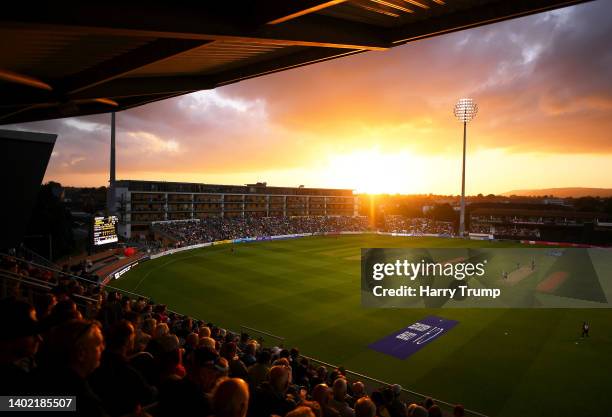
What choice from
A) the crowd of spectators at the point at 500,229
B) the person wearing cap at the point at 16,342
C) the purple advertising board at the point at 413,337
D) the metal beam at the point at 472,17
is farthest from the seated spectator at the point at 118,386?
the crowd of spectators at the point at 500,229

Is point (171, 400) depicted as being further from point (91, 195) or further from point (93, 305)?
point (91, 195)

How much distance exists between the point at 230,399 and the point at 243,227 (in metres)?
75.8

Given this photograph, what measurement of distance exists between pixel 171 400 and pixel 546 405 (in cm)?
1674

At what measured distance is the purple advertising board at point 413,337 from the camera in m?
19.3

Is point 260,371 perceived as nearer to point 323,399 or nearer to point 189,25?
point 323,399

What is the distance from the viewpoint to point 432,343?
801 inches

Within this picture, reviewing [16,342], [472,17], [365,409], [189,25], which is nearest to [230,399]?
[16,342]

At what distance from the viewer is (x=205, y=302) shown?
27.5 metres

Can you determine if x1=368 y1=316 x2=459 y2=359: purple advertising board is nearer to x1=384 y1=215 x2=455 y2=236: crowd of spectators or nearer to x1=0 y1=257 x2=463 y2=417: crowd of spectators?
x1=0 y1=257 x2=463 y2=417: crowd of spectators

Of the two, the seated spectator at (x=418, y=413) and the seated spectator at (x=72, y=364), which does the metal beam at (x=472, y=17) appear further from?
the seated spectator at (x=418, y=413)

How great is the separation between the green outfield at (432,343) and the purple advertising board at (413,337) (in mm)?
500

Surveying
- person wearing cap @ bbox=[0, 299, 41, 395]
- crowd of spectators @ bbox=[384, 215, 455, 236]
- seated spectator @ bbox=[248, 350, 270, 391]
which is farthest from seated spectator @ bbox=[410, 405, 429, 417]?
crowd of spectators @ bbox=[384, 215, 455, 236]

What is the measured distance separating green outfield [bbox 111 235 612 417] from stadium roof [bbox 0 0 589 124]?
556 inches

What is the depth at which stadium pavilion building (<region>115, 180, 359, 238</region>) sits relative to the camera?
6881 cm
